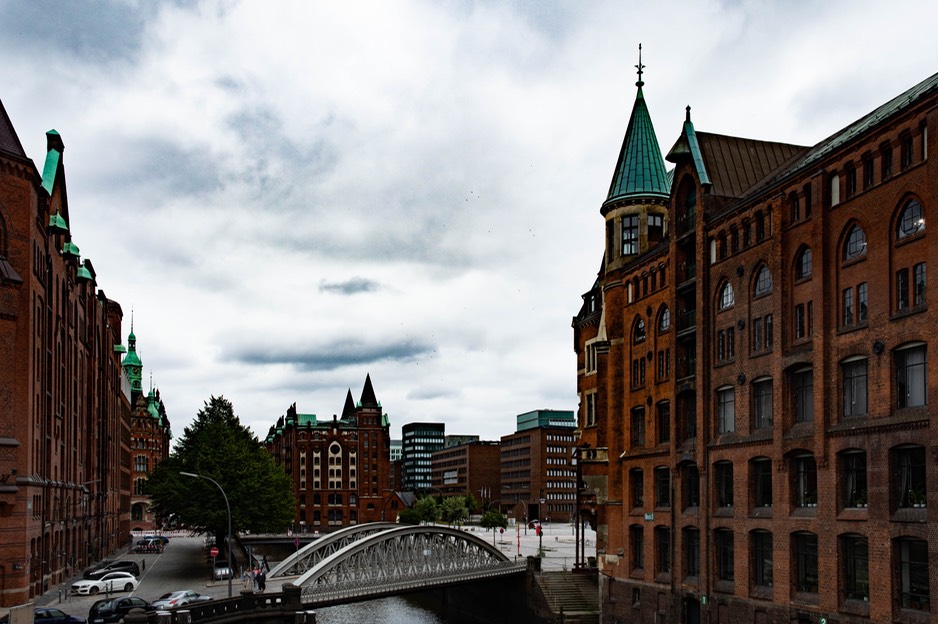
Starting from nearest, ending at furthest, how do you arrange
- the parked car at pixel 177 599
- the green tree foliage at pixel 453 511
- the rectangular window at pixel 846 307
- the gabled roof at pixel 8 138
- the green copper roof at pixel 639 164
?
the rectangular window at pixel 846 307 < the parked car at pixel 177 599 < the gabled roof at pixel 8 138 < the green copper roof at pixel 639 164 < the green tree foliage at pixel 453 511

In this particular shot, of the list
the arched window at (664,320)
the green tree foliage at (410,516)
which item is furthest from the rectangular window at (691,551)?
the green tree foliage at (410,516)

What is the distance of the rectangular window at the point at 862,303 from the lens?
35.8m

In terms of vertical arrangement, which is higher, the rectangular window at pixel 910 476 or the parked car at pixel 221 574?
the rectangular window at pixel 910 476

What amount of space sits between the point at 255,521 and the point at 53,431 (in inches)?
1001

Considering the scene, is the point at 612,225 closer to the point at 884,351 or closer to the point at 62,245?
the point at 884,351

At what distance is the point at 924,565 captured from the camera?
32344 mm

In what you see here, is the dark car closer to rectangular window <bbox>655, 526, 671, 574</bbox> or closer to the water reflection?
the water reflection

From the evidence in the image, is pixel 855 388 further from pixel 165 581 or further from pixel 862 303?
pixel 165 581

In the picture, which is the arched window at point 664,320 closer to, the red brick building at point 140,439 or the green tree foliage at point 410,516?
the green tree foliage at point 410,516

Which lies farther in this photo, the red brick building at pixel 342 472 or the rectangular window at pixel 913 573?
the red brick building at pixel 342 472

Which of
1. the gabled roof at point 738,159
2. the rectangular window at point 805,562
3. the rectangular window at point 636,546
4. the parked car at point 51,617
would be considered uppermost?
the gabled roof at point 738,159

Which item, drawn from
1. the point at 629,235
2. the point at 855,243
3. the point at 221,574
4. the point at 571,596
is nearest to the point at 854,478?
the point at 855,243

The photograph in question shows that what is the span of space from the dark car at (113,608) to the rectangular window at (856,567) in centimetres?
3095

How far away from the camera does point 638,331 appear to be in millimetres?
54875
